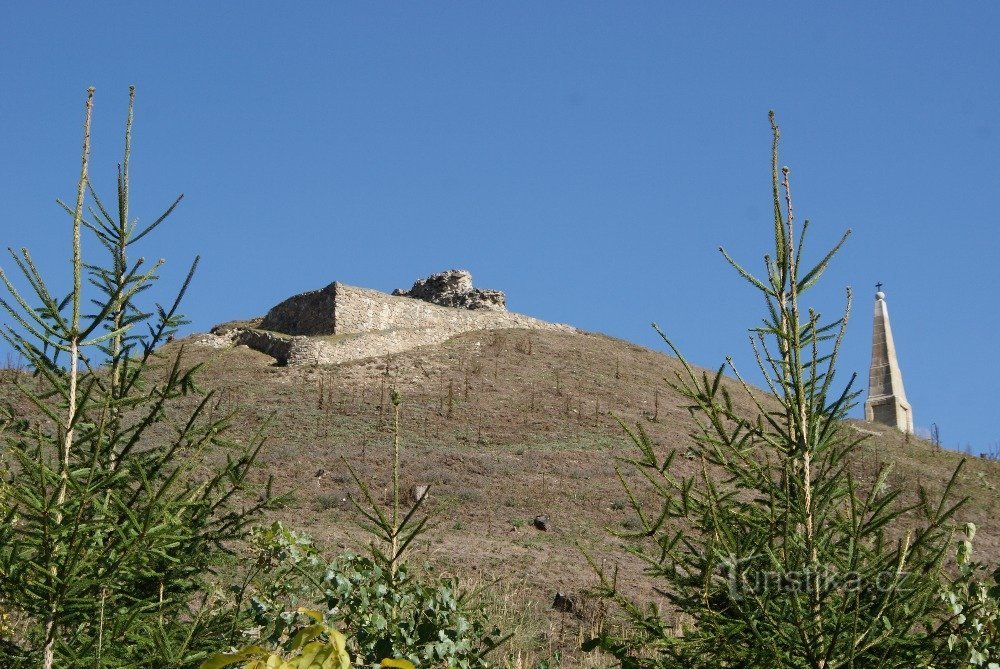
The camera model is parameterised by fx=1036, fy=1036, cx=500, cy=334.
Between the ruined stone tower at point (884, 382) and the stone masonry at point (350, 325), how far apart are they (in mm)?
14665

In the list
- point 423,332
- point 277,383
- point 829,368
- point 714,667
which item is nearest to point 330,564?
point 714,667

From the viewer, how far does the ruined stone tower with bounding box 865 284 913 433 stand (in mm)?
40875

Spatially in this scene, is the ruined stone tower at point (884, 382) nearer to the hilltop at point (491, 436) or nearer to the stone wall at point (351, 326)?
the hilltop at point (491, 436)

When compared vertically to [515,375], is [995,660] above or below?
below

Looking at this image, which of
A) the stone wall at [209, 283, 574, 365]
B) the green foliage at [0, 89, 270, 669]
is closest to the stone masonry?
the stone wall at [209, 283, 574, 365]

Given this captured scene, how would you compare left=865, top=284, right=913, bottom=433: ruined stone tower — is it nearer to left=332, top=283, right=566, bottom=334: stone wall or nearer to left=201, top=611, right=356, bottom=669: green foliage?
left=332, top=283, right=566, bottom=334: stone wall

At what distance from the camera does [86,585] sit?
3434mm

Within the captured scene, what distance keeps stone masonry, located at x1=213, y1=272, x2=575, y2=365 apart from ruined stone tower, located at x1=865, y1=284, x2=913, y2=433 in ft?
48.1

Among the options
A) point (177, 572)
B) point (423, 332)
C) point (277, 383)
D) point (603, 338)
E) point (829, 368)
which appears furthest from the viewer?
point (603, 338)

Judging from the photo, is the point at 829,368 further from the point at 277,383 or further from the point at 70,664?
the point at 277,383

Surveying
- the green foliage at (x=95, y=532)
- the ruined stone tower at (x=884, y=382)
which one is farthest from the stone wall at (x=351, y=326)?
the green foliage at (x=95, y=532)

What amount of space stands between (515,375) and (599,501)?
11622 millimetres

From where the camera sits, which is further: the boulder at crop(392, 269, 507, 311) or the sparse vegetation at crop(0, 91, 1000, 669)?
the boulder at crop(392, 269, 507, 311)

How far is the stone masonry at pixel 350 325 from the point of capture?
112 ft
